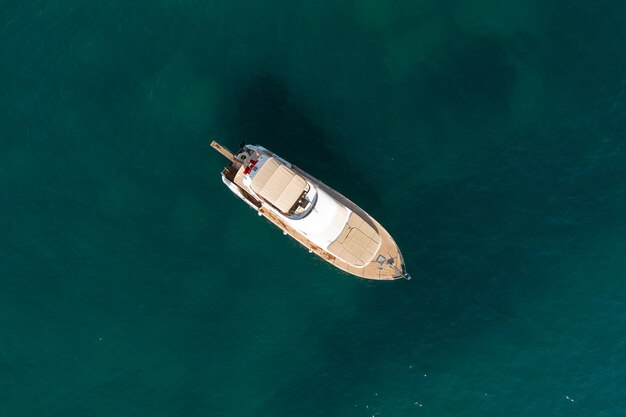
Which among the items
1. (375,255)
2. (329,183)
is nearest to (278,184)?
(329,183)

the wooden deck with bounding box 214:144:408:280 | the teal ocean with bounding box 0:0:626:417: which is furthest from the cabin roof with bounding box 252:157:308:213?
the teal ocean with bounding box 0:0:626:417

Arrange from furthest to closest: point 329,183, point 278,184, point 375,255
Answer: point 329,183 < point 375,255 < point 278,184

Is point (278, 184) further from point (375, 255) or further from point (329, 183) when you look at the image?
point (375, 255)

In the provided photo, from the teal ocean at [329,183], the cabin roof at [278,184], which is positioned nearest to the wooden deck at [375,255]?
the teal ocean at [329,183]

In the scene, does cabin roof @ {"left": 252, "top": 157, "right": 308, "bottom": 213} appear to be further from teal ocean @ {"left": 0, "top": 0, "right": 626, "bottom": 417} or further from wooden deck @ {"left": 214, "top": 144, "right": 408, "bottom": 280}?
teal ocean @ {"left": 0, "top": 0, "right": 626, "bottom": 417}

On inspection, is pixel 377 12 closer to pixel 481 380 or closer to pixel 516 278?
pixel 516 278

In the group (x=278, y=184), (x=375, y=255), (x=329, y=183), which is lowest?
(x=278, y=184)
